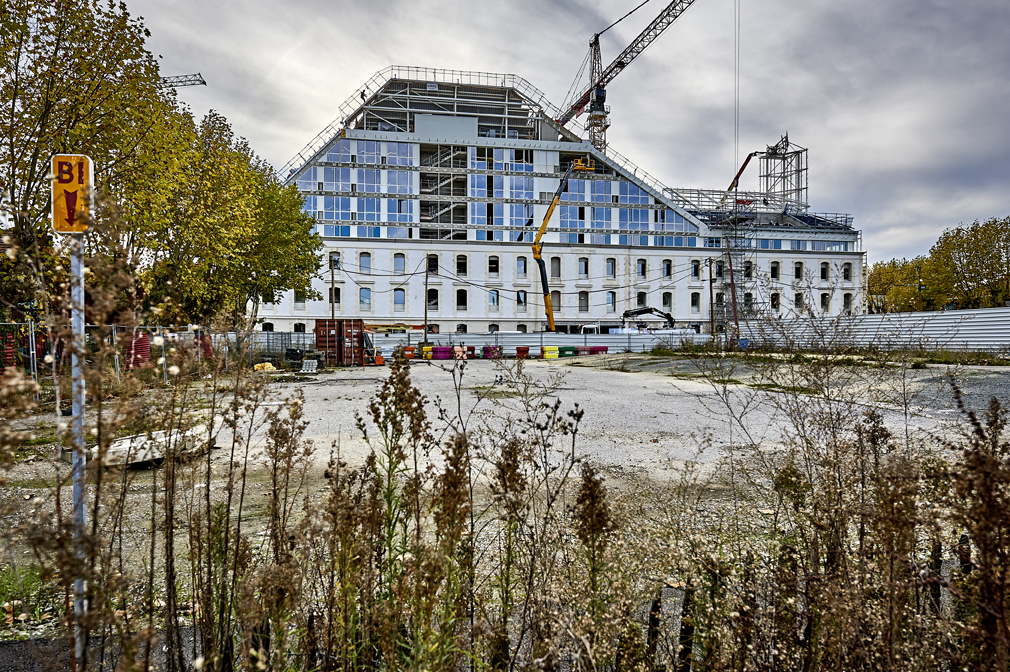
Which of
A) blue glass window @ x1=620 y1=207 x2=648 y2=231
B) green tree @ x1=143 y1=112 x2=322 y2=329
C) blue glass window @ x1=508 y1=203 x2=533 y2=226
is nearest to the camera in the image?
green tree @ x1=143 y1=112 x2=322 y2=329

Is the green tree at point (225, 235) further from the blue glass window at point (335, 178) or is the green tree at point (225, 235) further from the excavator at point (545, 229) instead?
the excavator at point (545, 229)

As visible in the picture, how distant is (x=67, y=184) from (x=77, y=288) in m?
0.94

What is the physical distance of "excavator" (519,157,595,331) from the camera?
44844mm

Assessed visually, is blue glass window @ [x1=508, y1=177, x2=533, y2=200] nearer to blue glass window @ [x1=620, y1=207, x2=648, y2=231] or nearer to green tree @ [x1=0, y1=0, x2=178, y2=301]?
blue glass window @ [x1=620, y1=207, x2=648, y2=231]

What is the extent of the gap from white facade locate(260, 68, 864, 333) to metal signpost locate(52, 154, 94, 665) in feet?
139

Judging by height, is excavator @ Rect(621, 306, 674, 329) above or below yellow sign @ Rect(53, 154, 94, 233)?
above

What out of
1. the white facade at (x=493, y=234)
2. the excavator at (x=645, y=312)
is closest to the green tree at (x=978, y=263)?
the white facade at (x=493, y=234)

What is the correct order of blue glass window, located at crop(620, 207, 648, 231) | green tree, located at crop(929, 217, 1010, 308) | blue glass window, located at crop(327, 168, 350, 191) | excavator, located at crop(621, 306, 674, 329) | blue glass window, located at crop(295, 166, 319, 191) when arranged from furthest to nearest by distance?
blue glass window, located at crop(620, 207, 648, 231), excavator, located at crop(621, 306, 674, 329), blue glass window, located at crop(327, 168, 350, 191), blue glass window, located at crop(295, 166, 319, 191), green tree, located at crop(929, 217, 1010, 308)

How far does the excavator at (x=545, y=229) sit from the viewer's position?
147ft

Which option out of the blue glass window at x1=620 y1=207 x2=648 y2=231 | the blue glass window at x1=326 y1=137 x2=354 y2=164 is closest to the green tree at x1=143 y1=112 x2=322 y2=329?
the blue glass window at x1=326 y1=137 x2=354 y2=164

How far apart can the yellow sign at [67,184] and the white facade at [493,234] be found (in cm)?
4220

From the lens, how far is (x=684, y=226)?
50.1 m

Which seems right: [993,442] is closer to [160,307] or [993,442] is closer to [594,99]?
[160,307]

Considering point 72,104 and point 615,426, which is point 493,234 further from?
point 615,426
